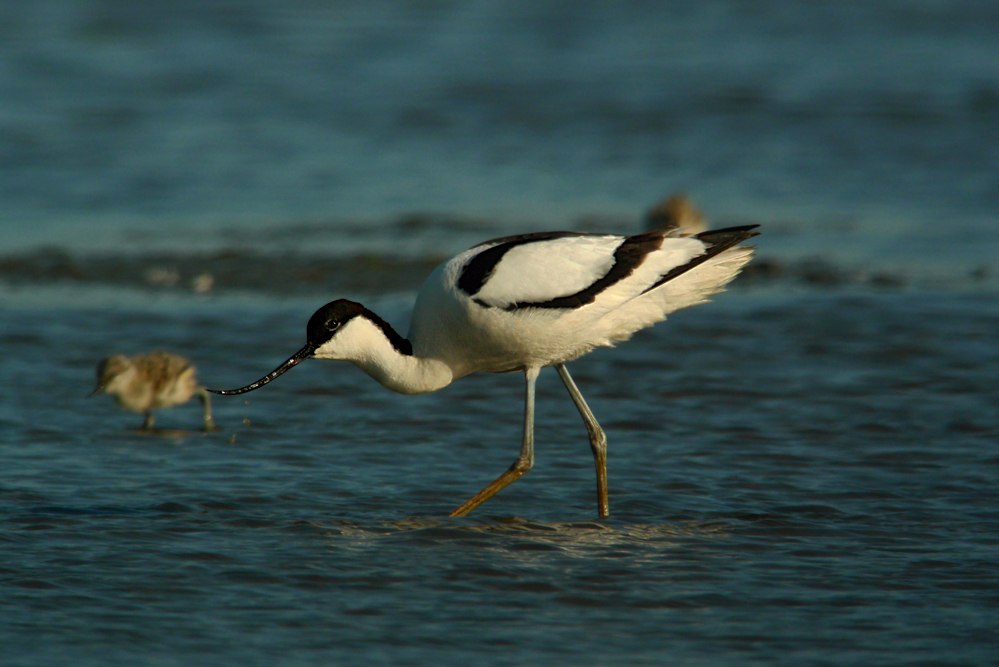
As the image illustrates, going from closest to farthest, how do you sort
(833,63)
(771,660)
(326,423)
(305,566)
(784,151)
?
(771,660) → (305,566) → (326,423) → (784,151) → (833,63)

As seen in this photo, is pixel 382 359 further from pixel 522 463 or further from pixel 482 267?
pixel 522 463

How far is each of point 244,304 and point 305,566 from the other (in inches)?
181

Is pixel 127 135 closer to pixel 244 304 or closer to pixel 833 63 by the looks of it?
pixel 244 304

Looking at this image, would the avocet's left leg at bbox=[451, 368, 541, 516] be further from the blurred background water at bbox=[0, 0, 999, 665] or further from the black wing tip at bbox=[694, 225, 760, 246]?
the black wing tip at bbox=[694, 225, 760, 246]

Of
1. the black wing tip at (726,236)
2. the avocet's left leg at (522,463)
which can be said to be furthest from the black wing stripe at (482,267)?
the black wing tip at (726,236)

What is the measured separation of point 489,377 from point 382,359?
2372mm

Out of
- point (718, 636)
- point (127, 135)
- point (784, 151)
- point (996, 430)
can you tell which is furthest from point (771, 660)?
point (127, 135)

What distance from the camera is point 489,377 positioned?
7.74 metres

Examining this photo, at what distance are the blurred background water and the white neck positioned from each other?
1.73ft

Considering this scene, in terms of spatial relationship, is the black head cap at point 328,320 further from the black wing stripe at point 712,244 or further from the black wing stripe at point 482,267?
the black wing stripe at point 712,244

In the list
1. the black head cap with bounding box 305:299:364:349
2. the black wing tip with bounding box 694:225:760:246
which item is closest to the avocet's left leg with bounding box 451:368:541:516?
the black head cap with bounding box 305:299:364:349

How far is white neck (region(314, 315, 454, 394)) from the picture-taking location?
531 cm

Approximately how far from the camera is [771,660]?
4.03 meters

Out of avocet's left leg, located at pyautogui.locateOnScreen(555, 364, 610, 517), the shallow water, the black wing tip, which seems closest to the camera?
the shallow water
